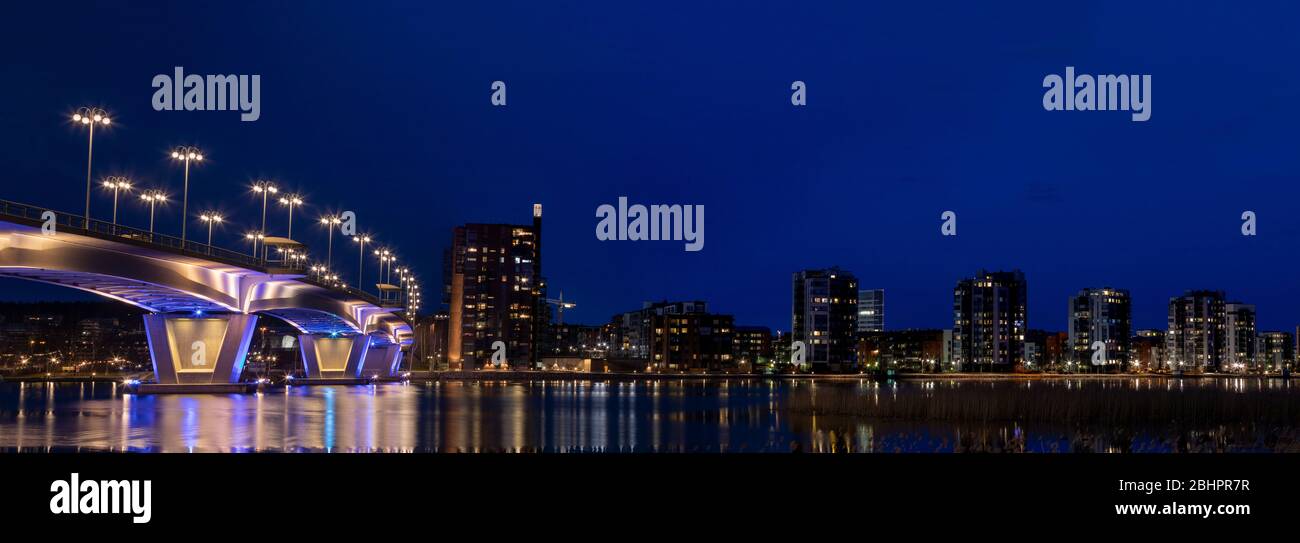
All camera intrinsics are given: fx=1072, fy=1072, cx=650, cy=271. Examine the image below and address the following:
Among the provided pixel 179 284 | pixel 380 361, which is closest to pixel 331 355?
pixel 380 361

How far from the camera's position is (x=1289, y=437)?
121 ft

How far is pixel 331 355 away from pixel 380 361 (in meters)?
18.5

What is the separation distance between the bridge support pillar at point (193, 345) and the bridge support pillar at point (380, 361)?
59.3 meters

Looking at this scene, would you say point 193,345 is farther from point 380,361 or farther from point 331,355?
point 380,361

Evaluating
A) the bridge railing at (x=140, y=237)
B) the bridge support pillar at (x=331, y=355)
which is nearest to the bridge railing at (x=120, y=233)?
the bridge railing at (x=140, y=237)

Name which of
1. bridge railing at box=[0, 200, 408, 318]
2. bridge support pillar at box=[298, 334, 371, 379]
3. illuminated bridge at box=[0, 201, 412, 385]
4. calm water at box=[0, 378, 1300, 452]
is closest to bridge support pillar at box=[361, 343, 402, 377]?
bridge support pillar at box=[298, 334, 371, 379]

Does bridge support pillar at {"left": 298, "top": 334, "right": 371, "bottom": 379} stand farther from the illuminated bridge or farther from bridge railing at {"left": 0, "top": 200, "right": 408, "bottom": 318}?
bridge railing at {"left": 0, "top": 200, "right": 408, "bottom": 318}

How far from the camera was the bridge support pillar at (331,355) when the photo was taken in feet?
411

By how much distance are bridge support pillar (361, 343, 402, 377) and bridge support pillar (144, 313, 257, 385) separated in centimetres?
5934

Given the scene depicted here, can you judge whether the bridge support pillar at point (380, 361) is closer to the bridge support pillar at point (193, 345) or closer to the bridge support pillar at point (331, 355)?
the bridge support pillar at point (331, 355)

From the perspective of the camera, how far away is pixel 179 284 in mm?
67250

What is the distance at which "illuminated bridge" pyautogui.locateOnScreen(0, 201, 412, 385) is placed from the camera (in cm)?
5300
